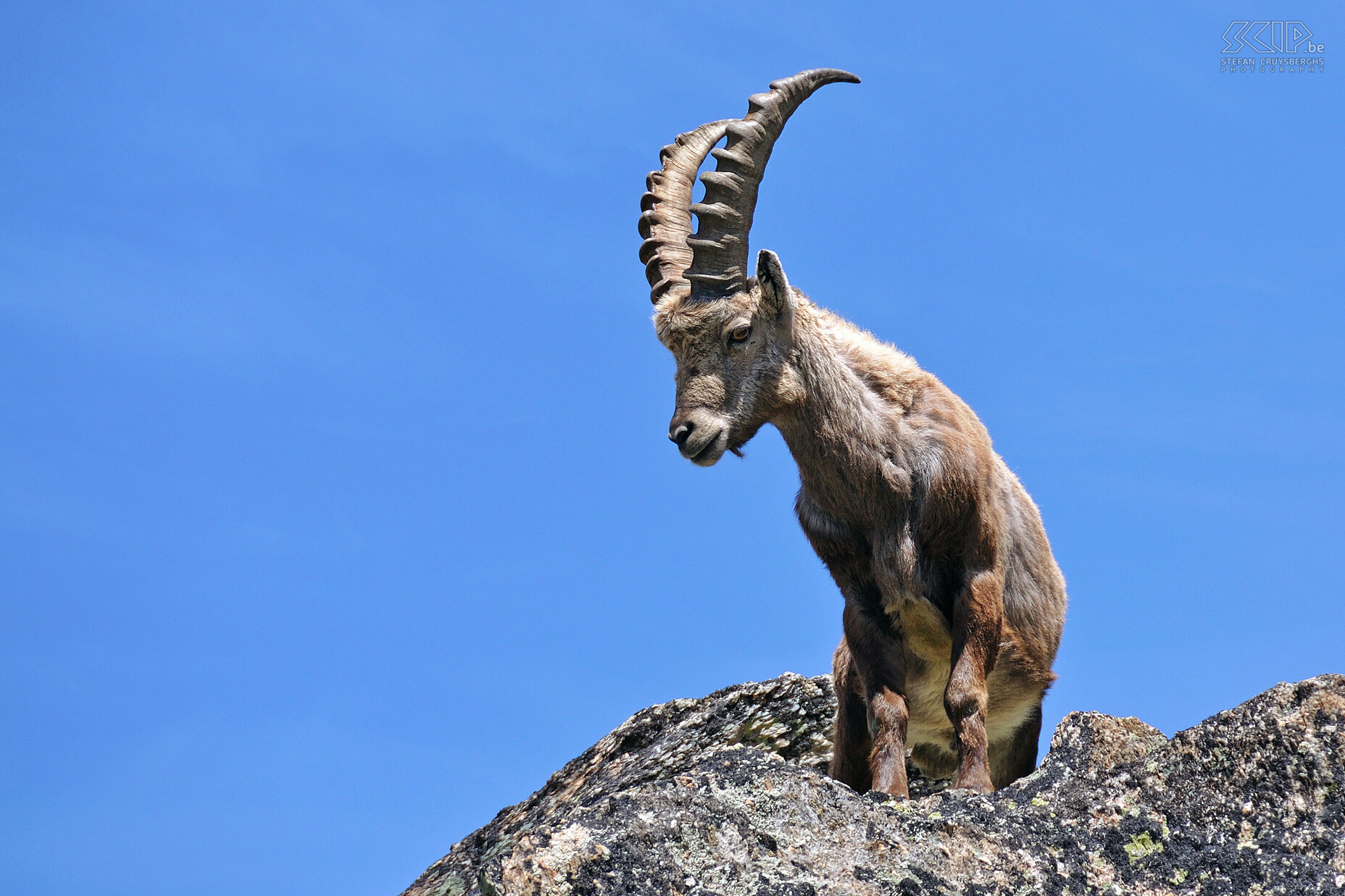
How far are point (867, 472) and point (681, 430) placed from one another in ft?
3.97

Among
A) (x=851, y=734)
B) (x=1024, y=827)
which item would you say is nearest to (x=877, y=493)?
(x=851, y=734)

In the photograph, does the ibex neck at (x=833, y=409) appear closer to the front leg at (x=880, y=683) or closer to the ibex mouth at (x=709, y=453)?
the ibex mouth at (x=709, y=453)

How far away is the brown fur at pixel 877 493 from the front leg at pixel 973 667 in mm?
11

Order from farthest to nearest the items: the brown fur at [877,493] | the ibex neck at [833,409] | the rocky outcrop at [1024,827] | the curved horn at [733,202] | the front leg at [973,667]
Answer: the curved horn at [733,202] → the ibex neck at [833,409] → the brown fur at [877,493] → the front leg at [973,667] → the rocky outcrop at [1024,827]

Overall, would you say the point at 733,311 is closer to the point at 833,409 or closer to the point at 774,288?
the point at 774,288

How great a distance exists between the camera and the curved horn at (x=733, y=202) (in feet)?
27.6

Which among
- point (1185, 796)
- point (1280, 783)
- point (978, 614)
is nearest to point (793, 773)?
point (1185, 796)

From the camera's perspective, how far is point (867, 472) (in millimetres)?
8078

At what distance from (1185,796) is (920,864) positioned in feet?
3.73

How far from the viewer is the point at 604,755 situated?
32.5 ft

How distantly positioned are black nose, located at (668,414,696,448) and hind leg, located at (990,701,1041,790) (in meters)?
3.30

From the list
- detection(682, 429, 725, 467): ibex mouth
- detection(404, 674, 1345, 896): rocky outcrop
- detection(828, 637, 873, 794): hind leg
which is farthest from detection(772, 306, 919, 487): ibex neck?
detection(404, 674, 1345, 896): rocky outcrop

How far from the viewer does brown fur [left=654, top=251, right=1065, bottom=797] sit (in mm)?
7902

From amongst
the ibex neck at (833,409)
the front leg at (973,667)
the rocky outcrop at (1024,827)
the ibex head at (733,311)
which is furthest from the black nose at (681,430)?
the rocky outcrop at (1024,827)
